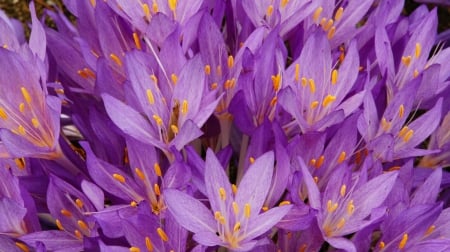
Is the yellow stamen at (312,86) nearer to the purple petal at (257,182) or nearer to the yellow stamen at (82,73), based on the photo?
the purple petal at (257,182)

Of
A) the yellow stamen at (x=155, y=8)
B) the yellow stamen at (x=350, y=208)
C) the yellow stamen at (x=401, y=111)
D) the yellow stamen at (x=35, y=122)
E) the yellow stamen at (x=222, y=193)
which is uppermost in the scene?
the yellow stamen at (x=155, y=8)

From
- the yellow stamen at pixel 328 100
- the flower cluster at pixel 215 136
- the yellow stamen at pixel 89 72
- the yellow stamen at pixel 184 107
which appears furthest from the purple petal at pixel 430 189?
the yellow stamen at pixel 89 72

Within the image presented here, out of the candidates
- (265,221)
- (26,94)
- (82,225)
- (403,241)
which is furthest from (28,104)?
(403,241)

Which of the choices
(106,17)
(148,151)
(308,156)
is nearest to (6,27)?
(106,17)

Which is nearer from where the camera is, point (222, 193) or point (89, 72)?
point (222, 193)

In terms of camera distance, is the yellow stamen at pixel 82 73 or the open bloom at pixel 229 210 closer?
the open bloom at pixel 229 210

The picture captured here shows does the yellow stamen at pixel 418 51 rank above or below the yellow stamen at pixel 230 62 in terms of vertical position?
below

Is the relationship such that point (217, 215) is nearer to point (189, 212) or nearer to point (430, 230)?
point (189, 212)

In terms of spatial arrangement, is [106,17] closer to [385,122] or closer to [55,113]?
[55,113]

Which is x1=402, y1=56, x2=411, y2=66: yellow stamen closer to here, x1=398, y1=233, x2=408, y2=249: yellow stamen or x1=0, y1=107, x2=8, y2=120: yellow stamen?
→ x1=398, y1=233, x2=408, y2=249: yellow stamen
